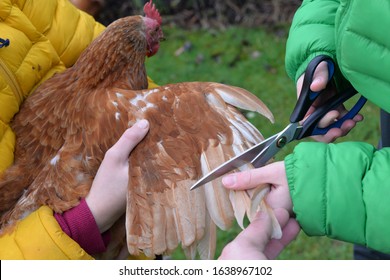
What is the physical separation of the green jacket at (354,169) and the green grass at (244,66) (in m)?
2.13

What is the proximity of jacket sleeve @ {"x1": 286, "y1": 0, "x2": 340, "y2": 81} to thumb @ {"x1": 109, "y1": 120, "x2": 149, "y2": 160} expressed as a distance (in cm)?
47

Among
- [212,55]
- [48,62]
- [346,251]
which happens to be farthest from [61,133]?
[212,55]

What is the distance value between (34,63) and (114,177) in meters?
0.45

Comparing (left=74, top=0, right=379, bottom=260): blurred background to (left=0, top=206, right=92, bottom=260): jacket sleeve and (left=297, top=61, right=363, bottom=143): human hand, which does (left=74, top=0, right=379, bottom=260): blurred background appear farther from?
(left=0, top=206, right=92, bottom=260): jacket sleeve

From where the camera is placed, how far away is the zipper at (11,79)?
151 centimetres

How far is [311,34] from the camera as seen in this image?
1516mm

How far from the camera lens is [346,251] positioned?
282 centimetres

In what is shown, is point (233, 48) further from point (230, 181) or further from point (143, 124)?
point (230, 181)

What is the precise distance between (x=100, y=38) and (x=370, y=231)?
96 cm

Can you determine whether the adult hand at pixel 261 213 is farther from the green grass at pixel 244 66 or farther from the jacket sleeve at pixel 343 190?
the green grass at pixel 244 66

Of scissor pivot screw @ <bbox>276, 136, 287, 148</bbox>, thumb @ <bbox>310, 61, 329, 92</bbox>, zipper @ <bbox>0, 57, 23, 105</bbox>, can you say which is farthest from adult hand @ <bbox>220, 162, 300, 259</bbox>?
zipper @ <bbox>0, 57, 23, 105</bbox>

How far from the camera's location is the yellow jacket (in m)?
1.41

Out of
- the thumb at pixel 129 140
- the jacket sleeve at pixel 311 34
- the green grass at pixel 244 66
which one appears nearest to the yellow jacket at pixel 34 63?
the thumb at pixel 129 140

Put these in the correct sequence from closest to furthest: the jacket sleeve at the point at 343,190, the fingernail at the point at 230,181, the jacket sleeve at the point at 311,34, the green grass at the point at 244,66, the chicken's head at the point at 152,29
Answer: the jacket sleeve at the point at 343,190
the fingernail at the point at 230,181
the jacket sleeve at the point at 311,34
the chicken's head at the point at 152,29
the green grass at the point at 244,66
